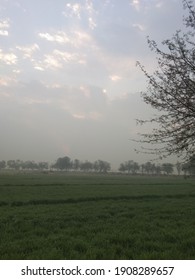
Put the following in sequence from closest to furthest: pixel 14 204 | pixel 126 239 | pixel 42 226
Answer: pixel 126 239 < pixel 42 226 < pixel 14 204

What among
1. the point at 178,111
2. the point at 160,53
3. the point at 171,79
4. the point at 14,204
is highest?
the point at 160,53

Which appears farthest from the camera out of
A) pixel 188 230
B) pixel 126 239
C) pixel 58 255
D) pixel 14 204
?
pixel 14 204

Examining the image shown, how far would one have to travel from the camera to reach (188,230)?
14969mm

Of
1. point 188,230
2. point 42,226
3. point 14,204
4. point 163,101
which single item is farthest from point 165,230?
point 14,204

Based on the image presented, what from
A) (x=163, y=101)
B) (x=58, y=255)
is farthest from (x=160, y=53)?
(x=58, y=255)

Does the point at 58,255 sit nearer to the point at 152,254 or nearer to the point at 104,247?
the point at 104,247

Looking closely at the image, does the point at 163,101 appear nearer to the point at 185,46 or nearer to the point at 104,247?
the point at 185,46

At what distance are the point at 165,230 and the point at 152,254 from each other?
16.7 feet

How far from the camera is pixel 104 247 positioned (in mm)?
11375
